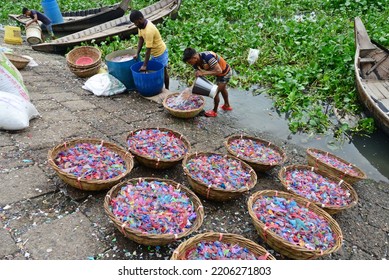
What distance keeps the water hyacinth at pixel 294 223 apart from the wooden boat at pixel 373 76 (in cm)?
248

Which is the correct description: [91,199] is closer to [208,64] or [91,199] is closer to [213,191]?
[213,191]

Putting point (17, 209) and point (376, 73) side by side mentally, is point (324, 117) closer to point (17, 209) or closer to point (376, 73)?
point (376, 73)

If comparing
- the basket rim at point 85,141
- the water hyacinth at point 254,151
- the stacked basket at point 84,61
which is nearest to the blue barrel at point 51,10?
the stacked basket at point 84,61

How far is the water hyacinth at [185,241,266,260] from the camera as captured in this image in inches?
95.9

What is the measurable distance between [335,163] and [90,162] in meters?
2.91

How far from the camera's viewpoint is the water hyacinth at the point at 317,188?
128 inches

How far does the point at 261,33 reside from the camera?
8891 mm

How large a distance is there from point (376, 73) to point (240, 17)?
567 cm

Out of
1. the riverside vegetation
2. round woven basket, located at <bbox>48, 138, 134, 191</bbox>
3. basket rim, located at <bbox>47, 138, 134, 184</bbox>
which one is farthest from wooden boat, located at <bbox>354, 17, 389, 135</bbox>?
round woven basket, located at <bbox>48, 138, 134, 191</bbox>

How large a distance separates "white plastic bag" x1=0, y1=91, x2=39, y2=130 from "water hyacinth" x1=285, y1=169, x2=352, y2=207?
129 inches

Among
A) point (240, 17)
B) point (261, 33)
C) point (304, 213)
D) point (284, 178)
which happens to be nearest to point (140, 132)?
point (284, 178)

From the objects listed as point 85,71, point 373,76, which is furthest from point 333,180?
point 85,71

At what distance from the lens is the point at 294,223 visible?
279 cm

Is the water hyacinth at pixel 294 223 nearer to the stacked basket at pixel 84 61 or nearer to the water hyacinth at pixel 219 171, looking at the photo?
the water hyacinth at pixel 219 171
